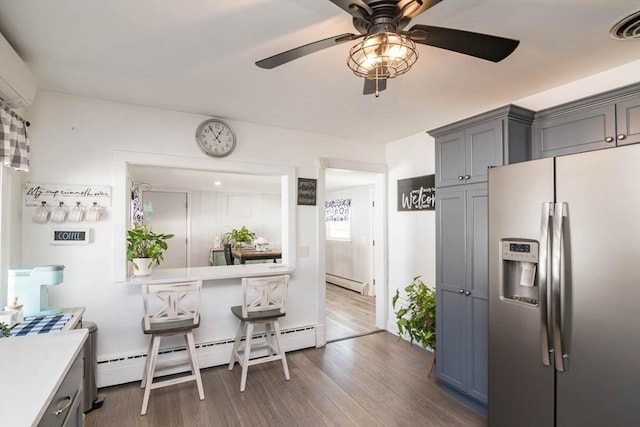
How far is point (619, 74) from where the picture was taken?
2.15 m

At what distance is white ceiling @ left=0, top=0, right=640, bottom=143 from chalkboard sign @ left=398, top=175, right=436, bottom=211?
771 mm

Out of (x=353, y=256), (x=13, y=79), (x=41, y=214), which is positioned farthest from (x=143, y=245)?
(x=353, y=256)

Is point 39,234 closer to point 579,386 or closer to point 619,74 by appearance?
point 579,386

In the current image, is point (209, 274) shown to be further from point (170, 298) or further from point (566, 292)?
point (566, 292)

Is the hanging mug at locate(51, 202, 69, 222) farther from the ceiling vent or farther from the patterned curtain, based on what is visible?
the patterned curtain

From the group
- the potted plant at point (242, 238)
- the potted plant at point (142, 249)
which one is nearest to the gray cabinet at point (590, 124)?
the potted plant at point (142, 249)

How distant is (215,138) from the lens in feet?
10.1

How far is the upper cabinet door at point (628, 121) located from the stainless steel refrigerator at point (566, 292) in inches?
23.3

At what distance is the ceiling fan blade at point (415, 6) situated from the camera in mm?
1148

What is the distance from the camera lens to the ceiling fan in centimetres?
121

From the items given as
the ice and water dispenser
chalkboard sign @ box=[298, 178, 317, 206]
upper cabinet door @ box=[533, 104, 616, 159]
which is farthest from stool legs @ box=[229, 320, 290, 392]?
upper cabinet door @ box=[533, 104, 616, 159]

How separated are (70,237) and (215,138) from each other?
1.43 meters

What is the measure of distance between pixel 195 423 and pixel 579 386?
231cm

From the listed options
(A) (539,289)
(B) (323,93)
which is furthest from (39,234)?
(A) (539,289)
